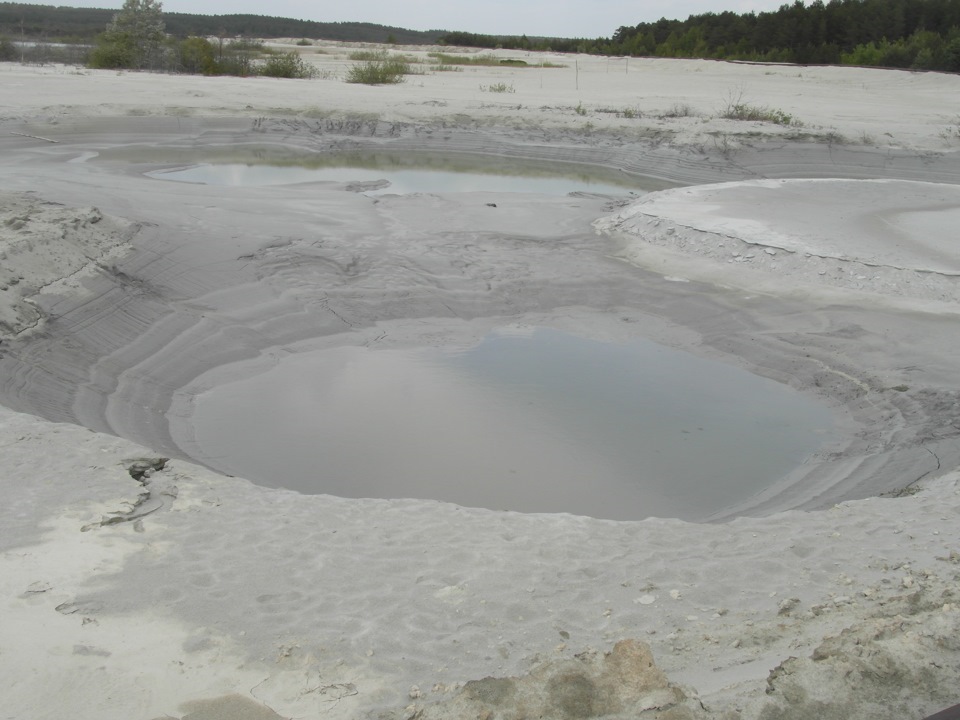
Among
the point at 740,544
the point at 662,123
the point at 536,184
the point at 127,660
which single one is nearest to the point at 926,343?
the point at 740,544

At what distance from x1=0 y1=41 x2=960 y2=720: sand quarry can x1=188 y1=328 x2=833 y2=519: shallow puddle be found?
1.09ft

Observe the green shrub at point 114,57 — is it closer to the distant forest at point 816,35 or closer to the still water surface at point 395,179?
the distant forest at point 816,35

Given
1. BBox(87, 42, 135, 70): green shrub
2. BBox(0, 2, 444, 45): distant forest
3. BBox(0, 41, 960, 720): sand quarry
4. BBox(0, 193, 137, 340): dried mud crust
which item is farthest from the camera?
BBox(0, 2, 444, 45): distant forest

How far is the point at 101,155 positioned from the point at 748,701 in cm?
1735

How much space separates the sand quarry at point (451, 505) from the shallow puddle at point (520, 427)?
0.33 meters

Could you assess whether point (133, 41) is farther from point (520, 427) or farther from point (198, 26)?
point (198, 26)

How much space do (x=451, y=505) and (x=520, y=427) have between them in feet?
6.16

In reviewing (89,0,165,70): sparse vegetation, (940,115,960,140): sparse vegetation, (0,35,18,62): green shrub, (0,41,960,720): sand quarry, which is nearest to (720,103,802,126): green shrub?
(0,41,960,720): sand quarry

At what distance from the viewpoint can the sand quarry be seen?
3.24 m

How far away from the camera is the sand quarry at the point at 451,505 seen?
3.24 m

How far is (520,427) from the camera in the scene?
6.99m

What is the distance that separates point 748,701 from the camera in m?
2.89

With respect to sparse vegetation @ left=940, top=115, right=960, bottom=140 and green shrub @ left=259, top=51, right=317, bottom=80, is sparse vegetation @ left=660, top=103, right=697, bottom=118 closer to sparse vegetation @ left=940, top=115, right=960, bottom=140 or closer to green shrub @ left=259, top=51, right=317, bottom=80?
sparse vegetation @ left=940, top=115, right=960, bottom=140

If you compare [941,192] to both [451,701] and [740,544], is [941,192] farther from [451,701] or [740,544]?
[451,701]
